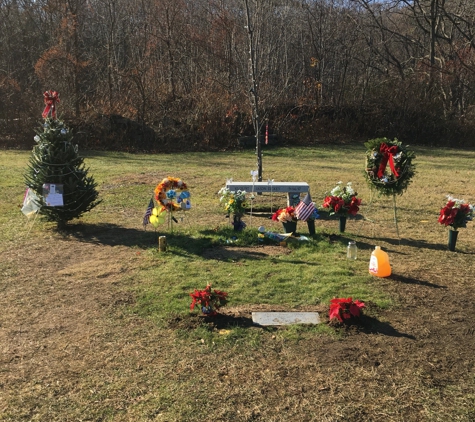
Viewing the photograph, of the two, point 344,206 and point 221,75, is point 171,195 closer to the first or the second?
point 344,206

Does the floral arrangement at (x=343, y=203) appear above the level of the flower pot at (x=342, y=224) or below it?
above

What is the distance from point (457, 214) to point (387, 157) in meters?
1.25

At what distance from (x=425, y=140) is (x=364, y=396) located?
21319mm

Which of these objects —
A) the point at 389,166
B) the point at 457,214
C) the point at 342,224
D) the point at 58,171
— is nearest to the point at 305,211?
the point at 342,224

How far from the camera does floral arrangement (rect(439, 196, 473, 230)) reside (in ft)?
22.6

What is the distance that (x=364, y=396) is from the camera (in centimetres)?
357

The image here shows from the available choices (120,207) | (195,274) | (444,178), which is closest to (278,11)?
(444,178)

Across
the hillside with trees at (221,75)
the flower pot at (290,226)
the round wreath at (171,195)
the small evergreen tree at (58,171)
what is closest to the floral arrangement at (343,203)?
the flower pot at (290,226)

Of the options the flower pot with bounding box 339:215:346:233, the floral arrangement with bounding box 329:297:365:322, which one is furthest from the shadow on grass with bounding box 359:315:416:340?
the flower pot with bounding box 339:215:346:233

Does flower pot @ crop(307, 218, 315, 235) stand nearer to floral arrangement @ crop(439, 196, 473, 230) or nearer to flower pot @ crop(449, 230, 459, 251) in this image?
floral arrangement @ crop(439, 196, 473, 230)

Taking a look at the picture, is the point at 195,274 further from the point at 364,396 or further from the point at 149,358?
the point at 364,396

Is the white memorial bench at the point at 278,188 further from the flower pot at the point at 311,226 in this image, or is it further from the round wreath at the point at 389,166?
the round wreath at the point at 389,166

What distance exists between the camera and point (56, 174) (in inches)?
301

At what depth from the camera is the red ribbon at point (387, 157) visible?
705 centimetres
